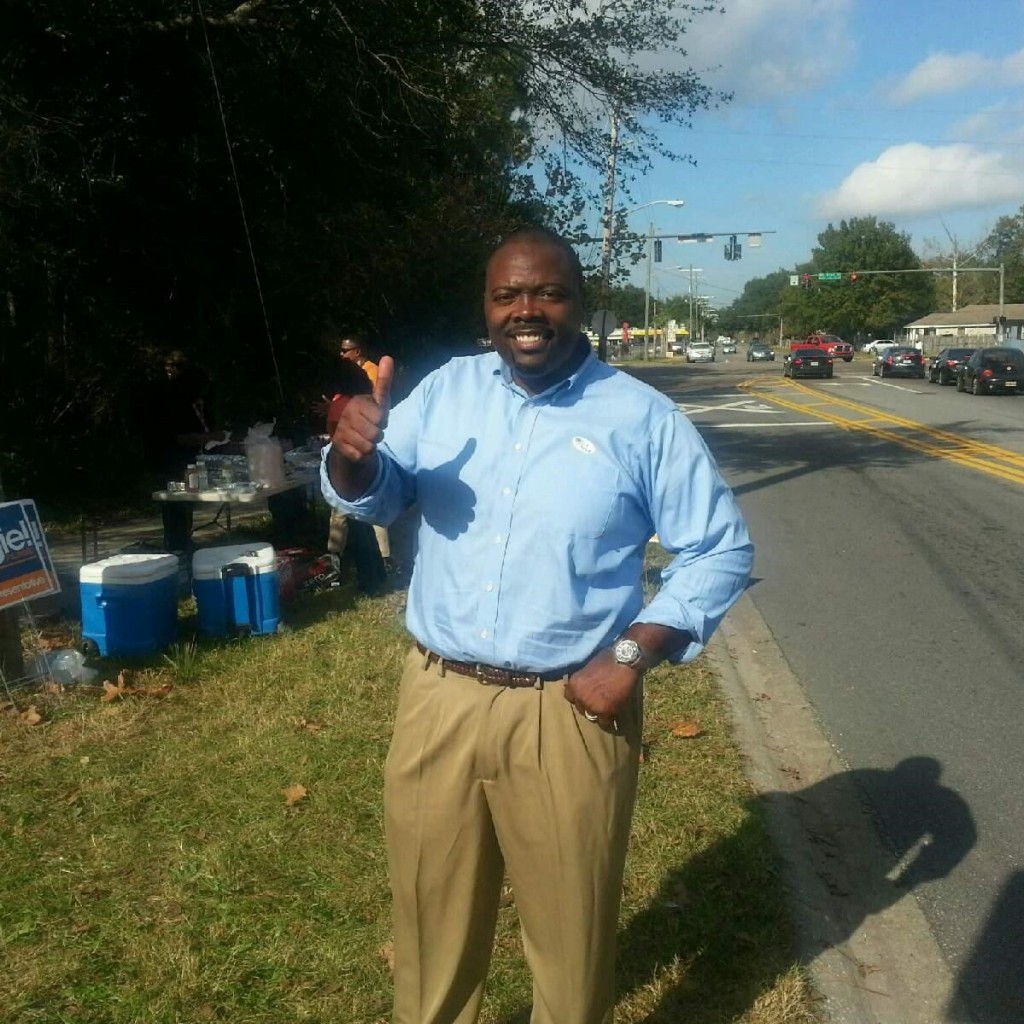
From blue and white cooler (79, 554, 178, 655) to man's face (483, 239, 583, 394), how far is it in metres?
4.47

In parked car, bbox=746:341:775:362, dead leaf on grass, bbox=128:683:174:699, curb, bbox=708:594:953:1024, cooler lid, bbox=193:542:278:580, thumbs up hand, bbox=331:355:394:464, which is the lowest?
parked car, bbox=746:341:775:362

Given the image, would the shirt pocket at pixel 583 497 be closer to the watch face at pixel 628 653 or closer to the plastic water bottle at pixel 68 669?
the watch face at pixel 628 653

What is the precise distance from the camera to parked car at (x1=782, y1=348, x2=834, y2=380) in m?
47.2

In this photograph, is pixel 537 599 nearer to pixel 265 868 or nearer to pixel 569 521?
pixel 569 521

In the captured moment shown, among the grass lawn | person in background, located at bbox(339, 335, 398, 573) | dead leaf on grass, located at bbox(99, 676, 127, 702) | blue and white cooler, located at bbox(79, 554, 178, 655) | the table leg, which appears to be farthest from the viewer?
the table leg

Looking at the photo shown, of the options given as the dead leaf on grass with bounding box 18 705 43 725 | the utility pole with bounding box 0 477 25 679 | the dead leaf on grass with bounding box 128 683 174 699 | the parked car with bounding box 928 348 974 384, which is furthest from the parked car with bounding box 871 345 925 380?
the dead leaf on grass with bounding box 18 705 43 725

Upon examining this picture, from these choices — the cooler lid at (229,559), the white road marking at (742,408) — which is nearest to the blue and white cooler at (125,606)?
the cooler lid at (229,559)

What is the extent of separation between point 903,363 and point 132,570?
4476 centimetres

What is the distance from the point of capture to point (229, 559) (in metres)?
7.04

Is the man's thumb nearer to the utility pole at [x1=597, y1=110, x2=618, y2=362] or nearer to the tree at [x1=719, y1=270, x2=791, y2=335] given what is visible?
the utility pole at [x1=597, y1=110, x2=618, y2=362]

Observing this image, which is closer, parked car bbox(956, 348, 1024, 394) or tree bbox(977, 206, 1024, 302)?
parked car bbox(956, 348, 1024, 394)

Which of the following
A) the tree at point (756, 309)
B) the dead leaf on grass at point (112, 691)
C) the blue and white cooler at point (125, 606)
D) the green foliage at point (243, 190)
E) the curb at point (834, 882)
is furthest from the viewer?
the tree at point (756, 309)

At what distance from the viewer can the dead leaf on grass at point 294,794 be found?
4531 millimetres

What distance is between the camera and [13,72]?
9.79 meters
